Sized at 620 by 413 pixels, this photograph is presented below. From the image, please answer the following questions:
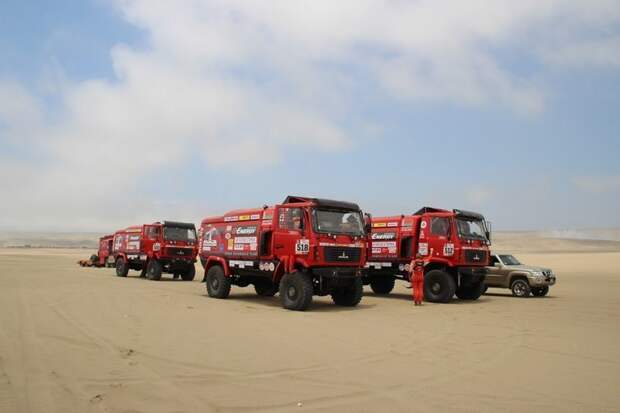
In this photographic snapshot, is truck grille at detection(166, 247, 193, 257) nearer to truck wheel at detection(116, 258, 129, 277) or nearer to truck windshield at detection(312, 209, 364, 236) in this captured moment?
truck wheel at detection(116, 258, 129, 277)

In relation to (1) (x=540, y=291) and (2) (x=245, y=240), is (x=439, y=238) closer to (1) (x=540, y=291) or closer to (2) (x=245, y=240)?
(1) (x=540, y=291)

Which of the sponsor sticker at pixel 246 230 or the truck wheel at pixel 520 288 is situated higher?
the sponsor sticker at pixel 246 230

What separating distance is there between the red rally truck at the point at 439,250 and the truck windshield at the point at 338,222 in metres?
3.64

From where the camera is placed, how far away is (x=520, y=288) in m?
19.8

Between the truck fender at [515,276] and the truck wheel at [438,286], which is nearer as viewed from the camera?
the truck wheel at [438,286]

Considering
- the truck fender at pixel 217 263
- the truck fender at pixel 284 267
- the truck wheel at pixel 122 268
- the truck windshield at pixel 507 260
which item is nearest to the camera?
the truck fender at pixel 284 267

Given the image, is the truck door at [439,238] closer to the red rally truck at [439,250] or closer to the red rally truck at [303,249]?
the red rally truck at [439,250]

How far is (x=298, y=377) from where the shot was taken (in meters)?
6.82

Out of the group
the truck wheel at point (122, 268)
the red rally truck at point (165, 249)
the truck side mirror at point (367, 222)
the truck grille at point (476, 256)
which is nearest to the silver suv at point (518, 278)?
the truck grille at point (476, 256)

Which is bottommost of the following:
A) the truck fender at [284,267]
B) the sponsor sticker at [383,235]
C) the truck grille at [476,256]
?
the truck fender at [284,267]

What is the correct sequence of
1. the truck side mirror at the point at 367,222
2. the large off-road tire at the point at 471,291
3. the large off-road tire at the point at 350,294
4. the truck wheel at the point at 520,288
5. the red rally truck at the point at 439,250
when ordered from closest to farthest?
the large off-road tire at the point at 350,294 → the truck side mirror at the point at 367,222 → the red rally truck at the point at 439,250 → the large off-road tire at the point at 471,291 → the truck wheel at the point at 520,288

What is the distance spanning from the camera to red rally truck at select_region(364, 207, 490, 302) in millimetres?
17156

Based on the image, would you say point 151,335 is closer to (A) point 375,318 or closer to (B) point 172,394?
(B) point 172,394

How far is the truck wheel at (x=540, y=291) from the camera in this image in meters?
19.6
